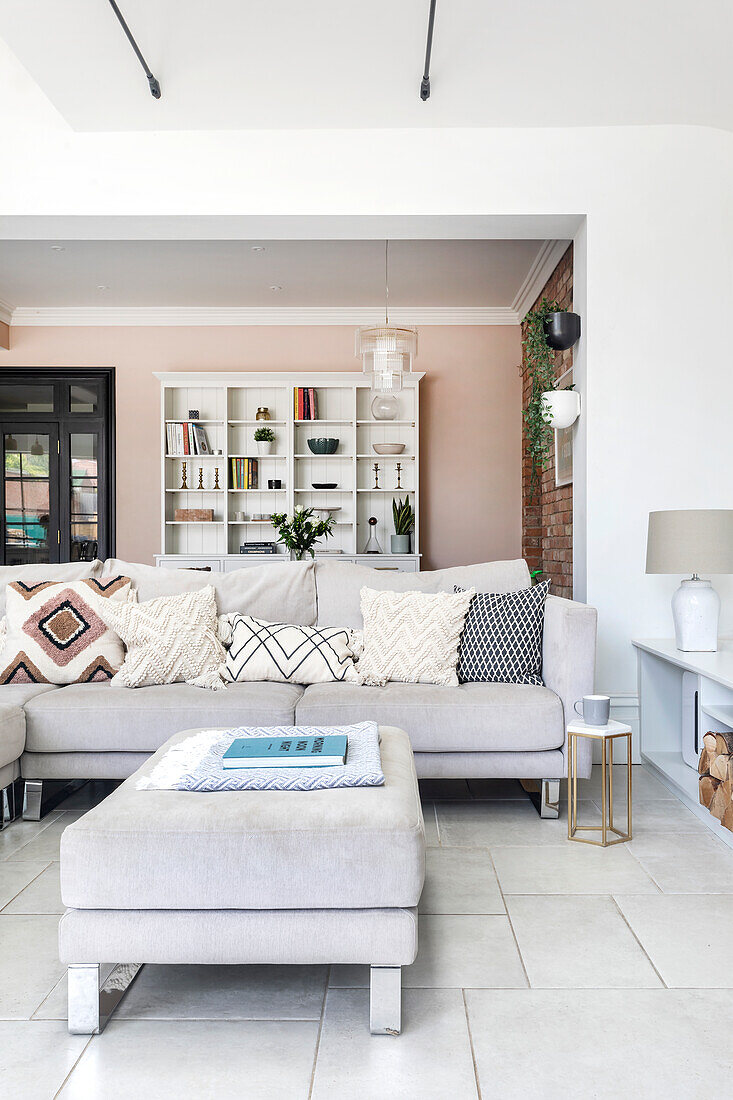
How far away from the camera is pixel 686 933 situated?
7.10 ft

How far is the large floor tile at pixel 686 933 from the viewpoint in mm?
1946

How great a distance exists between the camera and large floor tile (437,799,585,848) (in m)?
2.87

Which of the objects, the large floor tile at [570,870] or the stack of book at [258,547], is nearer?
the large floor tile at [570,870]

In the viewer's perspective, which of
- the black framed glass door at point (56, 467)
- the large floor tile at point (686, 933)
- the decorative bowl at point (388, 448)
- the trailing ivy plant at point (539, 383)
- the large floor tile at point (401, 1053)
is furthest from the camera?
the black framed glass door at point (56, 467)

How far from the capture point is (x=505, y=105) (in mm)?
3652

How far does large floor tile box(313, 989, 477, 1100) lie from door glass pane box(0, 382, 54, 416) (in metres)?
6.03

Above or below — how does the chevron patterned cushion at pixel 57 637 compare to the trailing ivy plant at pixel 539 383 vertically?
below

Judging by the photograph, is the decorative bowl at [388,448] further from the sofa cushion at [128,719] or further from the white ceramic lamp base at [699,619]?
the sofa cushion at [128,719]

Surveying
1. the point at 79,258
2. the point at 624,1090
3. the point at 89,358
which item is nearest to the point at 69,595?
the point at 624,1090

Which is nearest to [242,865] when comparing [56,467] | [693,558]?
[693,558]

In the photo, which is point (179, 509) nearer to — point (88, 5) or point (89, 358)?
point (89, 358)

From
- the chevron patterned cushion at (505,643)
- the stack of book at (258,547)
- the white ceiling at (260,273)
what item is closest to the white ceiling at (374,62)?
the white ceiling at (260,273)

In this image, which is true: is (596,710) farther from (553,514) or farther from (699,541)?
(553,514)

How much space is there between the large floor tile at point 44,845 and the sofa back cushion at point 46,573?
3.55 feet
